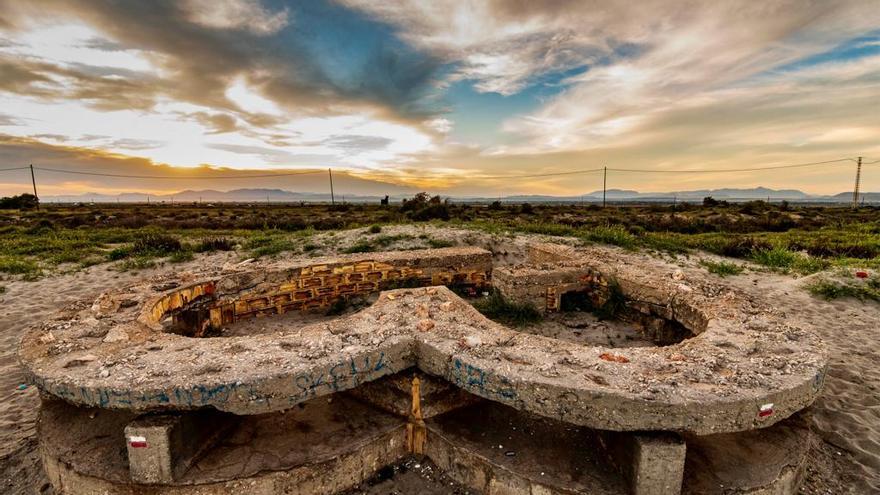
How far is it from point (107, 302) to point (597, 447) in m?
5.45

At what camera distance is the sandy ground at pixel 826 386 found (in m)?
3.35

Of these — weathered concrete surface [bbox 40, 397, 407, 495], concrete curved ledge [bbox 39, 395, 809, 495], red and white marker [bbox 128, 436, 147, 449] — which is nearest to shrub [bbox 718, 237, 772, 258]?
concrete curved ledge [bbox 39, 395, 809, 495]

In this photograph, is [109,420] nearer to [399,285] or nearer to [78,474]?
[78,474]

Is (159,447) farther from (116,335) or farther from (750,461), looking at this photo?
(750,461)

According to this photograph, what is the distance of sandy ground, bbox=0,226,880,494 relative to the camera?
3.35 metres

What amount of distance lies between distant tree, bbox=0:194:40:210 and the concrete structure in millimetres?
50099

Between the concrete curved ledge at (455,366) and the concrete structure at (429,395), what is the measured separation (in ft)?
0.05

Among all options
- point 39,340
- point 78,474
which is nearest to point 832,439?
point 78,474

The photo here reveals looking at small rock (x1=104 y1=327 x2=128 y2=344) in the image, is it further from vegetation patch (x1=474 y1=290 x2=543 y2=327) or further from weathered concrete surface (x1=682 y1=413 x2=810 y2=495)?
weathered concrete surface (x1=682 y1=413 x2=810 y2=495)

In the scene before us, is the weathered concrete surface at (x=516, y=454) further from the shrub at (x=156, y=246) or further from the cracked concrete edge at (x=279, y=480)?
the shrub at (x=156, y=246)

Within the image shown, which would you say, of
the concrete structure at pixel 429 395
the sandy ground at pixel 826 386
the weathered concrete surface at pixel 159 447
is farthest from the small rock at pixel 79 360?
the sandy ground at pixel 826 386

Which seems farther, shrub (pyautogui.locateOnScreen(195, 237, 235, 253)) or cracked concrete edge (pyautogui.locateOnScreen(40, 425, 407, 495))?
shrub (pyautogui.locateOnScreen(195, 237, 235, 253))

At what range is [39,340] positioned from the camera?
3.59 metres

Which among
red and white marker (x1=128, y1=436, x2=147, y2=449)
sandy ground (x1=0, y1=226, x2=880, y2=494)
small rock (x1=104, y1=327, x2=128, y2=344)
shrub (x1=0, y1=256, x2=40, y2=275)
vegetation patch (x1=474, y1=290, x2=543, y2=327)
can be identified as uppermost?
small rock (x1=104, y1=327, x2=128, y2=344)
